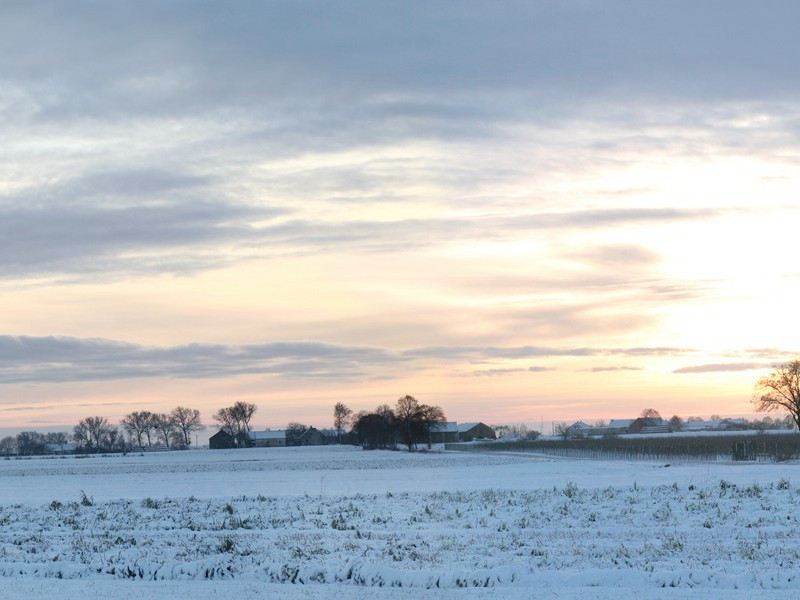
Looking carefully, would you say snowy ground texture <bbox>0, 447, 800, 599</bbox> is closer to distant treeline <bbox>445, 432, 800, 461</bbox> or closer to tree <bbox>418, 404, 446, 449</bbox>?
distant treeline <bbox>445, 432, 800, 461</bbox>

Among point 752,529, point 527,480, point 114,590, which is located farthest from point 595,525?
point 527,480

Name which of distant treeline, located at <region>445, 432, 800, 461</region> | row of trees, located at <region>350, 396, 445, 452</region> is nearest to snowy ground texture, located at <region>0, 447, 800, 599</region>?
distant treeline, located at <region>445, 432, 800, 461</region>

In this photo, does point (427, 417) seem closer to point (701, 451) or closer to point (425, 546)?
point (701, 451)

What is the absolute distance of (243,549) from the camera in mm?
20609

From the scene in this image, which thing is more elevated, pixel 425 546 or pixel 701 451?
pixel 425 546

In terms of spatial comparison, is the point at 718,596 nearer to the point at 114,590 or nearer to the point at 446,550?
the point at 446,550

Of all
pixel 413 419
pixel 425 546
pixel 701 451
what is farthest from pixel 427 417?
pixel 425 546

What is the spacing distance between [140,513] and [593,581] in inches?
734

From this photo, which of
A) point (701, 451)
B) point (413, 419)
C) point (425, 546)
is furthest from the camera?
point (413, 419)

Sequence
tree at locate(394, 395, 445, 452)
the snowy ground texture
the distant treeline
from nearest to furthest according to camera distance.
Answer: the snowy ground texture → the distant treeline → tree at locate(394, 395, 445, 452)

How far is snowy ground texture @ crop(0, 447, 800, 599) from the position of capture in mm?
16344

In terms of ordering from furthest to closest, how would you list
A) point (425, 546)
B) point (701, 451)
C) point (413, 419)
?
point (413, 419) → point (701, 451) → point (425, 546)

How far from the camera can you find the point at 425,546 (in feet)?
66.6

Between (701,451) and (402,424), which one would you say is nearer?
(701,451)
